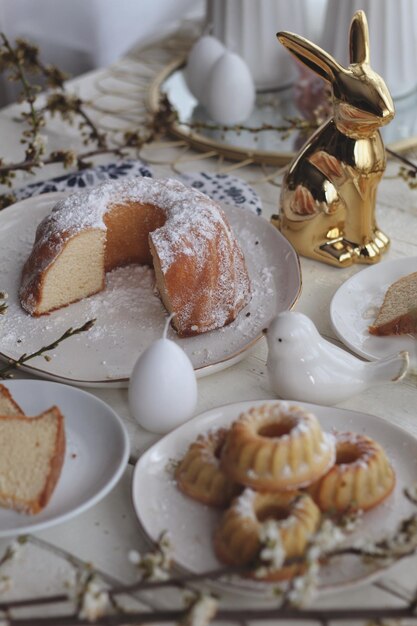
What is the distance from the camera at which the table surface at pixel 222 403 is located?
717 mm

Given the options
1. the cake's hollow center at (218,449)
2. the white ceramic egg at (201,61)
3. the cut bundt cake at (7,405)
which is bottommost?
the cut bundt cake at (7,405)

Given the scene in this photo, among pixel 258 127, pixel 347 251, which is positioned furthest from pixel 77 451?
pixel 258 127

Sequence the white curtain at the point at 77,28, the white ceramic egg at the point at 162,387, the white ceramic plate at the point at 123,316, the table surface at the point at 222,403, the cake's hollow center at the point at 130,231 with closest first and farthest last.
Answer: the table surface at the point at 222,403 < the white ceramic egg at the point at 162,387 < the white ceramic plate at the point at 123,316 < the cake's hollow center at the point at 130,231 < the white curtain at the point at 77,28

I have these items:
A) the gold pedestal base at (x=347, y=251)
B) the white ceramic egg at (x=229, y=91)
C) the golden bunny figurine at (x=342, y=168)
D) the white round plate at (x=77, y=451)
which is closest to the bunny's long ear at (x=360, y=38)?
the golden bunny figurine at (x=342, y=168)

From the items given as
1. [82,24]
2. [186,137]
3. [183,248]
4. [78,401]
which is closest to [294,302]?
[183,248]

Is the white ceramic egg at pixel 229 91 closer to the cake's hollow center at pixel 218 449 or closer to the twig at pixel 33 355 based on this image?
the twig at pixel 33 355

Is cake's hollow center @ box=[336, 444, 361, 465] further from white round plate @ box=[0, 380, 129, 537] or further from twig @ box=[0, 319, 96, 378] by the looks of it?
twig @ box=[0, 319, 96, 378]

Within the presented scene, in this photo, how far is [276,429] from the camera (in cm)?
77

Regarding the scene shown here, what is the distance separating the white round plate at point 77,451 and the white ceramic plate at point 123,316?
0.18ft

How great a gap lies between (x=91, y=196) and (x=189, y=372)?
35 cm

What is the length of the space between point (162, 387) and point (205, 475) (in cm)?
13

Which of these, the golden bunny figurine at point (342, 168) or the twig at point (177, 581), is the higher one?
the golden bunny figurine at point (342, 168)

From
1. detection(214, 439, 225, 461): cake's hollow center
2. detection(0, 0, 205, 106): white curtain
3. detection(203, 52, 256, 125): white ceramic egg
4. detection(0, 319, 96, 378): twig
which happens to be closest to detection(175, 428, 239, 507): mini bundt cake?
detection(214, 439, 225, 461): cake's hollow center

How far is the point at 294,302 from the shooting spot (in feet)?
3.37
